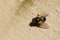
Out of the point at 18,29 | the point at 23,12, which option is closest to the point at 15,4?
the point at 23,12

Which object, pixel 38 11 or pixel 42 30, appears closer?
pixel 42 30

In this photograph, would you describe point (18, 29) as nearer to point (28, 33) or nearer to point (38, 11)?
point (28, 33)

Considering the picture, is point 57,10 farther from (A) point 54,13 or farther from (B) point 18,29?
(B) point 18,29

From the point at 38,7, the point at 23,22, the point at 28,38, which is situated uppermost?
the point at 38,7

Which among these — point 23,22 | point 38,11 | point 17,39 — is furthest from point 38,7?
point 17,39

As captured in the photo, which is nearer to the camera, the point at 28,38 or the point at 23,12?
the point at 28,38

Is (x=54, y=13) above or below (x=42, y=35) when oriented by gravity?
above
